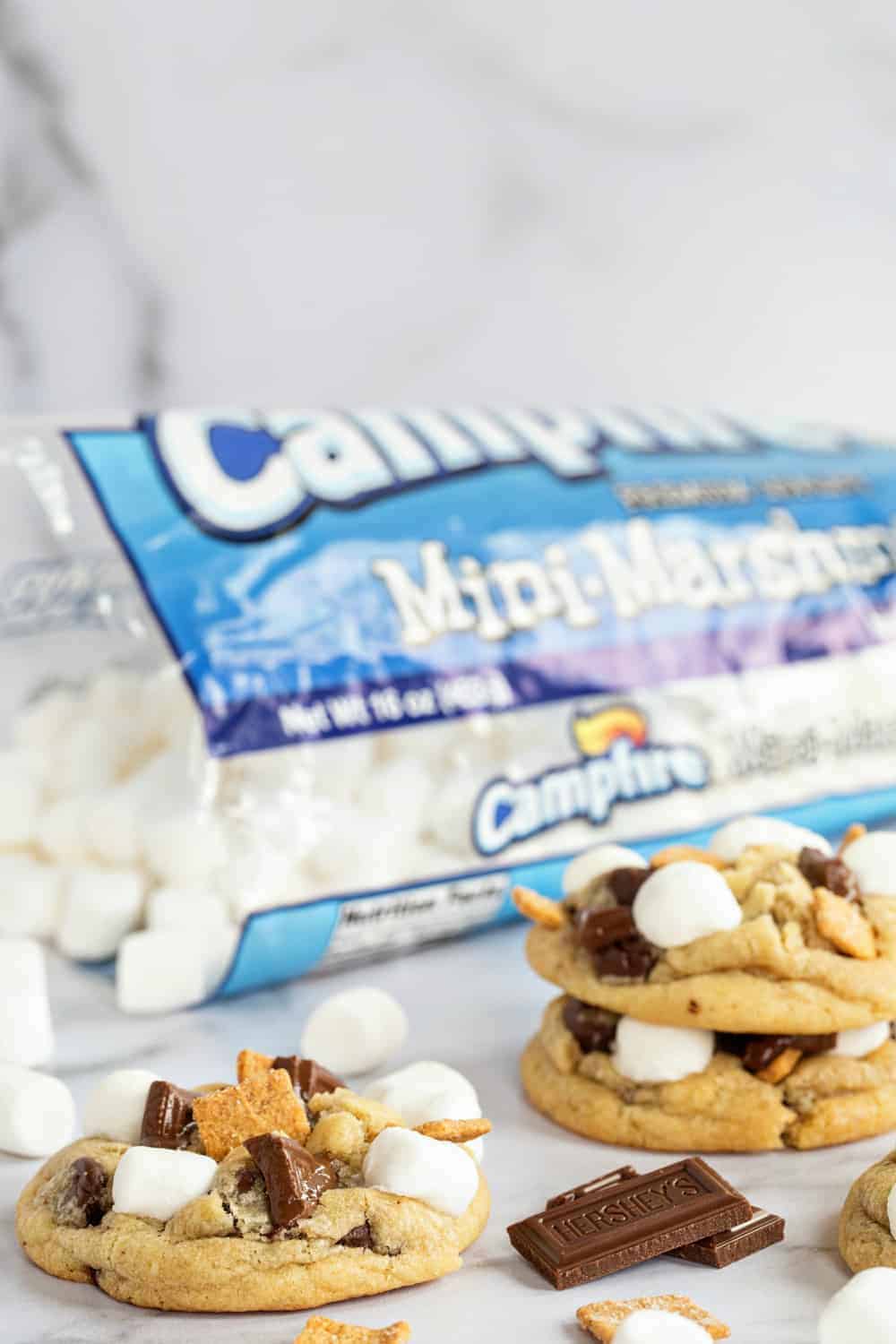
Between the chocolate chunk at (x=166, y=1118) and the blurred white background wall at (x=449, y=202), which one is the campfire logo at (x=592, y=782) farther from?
the blurred white background wall at (x=449, y=202)

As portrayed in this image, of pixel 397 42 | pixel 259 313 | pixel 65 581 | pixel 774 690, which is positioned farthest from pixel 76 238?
pixel 774 690

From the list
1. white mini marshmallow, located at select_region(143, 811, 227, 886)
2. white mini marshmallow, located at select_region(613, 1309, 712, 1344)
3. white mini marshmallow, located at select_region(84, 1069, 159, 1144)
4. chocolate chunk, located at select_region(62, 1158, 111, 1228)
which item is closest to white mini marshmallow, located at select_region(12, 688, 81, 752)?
white mini marshmallow, located at select_region(143, 811, 227, 886)

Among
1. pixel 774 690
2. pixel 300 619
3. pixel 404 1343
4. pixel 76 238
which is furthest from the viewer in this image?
pixel 76 238

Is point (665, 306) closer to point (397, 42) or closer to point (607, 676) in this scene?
point (397, 42)

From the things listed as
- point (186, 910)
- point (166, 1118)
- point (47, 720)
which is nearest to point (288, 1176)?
point (166, 1118)

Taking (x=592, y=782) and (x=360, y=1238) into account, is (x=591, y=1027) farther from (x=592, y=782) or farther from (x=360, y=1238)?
(x=592, y=782)
